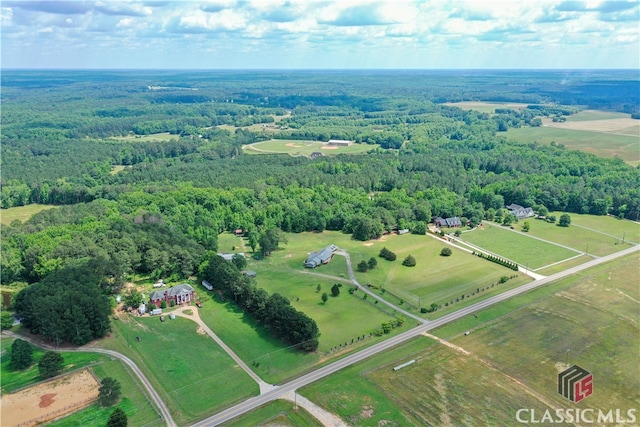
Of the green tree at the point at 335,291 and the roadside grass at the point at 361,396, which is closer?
the roadside grass at the point at 361,396

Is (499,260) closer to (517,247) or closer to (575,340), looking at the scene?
(517,247)

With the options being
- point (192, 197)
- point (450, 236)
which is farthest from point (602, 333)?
point (192, 197)

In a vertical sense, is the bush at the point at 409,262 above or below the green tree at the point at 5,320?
below

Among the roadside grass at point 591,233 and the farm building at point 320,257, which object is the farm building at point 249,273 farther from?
the roadside grass at point 591,233

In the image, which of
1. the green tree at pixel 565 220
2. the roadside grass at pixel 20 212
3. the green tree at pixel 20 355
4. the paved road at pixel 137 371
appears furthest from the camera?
the roadside grass at pixel 20 212

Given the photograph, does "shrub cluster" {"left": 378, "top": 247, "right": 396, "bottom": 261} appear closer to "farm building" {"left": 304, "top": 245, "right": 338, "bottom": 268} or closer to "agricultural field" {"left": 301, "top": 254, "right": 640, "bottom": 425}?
"farm building" {"left": 304, "top": 245, "right": 338, "bottom": 268}

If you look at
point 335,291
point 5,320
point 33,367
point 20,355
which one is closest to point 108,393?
point 33,367

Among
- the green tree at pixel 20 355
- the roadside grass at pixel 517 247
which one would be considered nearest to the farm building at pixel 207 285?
the green tree at pixel 20 355
